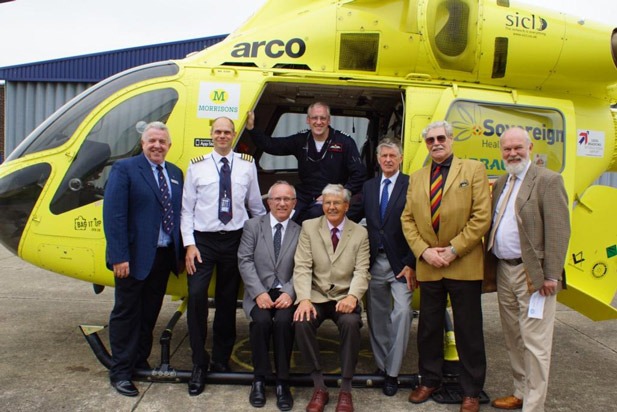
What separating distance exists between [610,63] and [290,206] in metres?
2.97

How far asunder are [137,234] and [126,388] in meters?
1.05

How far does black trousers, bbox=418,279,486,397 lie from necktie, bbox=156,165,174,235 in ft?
5.87

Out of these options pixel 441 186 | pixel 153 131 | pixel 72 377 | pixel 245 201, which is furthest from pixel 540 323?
pixel 72 377

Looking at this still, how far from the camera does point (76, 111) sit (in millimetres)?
4027

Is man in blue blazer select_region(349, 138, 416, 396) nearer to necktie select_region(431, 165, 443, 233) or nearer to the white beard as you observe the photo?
necktie select_region(431, 165, 443, 233)

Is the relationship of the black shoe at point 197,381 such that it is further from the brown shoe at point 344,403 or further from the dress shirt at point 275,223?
the dress shirt at point 275,223

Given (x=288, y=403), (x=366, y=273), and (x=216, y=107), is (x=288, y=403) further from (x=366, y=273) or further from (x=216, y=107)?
(x=216, y=107)

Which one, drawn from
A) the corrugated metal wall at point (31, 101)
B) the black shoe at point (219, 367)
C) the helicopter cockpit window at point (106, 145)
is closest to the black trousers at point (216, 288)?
the black shoe at point (219, 367)

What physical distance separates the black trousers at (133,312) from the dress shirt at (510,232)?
2245 mm

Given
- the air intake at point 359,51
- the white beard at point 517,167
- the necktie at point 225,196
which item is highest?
the air intake at point 359,51

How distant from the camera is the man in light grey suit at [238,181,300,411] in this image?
3.45 metres

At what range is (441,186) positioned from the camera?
3.36 m

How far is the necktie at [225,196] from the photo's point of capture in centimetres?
362

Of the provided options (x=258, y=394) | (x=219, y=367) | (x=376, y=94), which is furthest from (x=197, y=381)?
(x=376, y=94)
